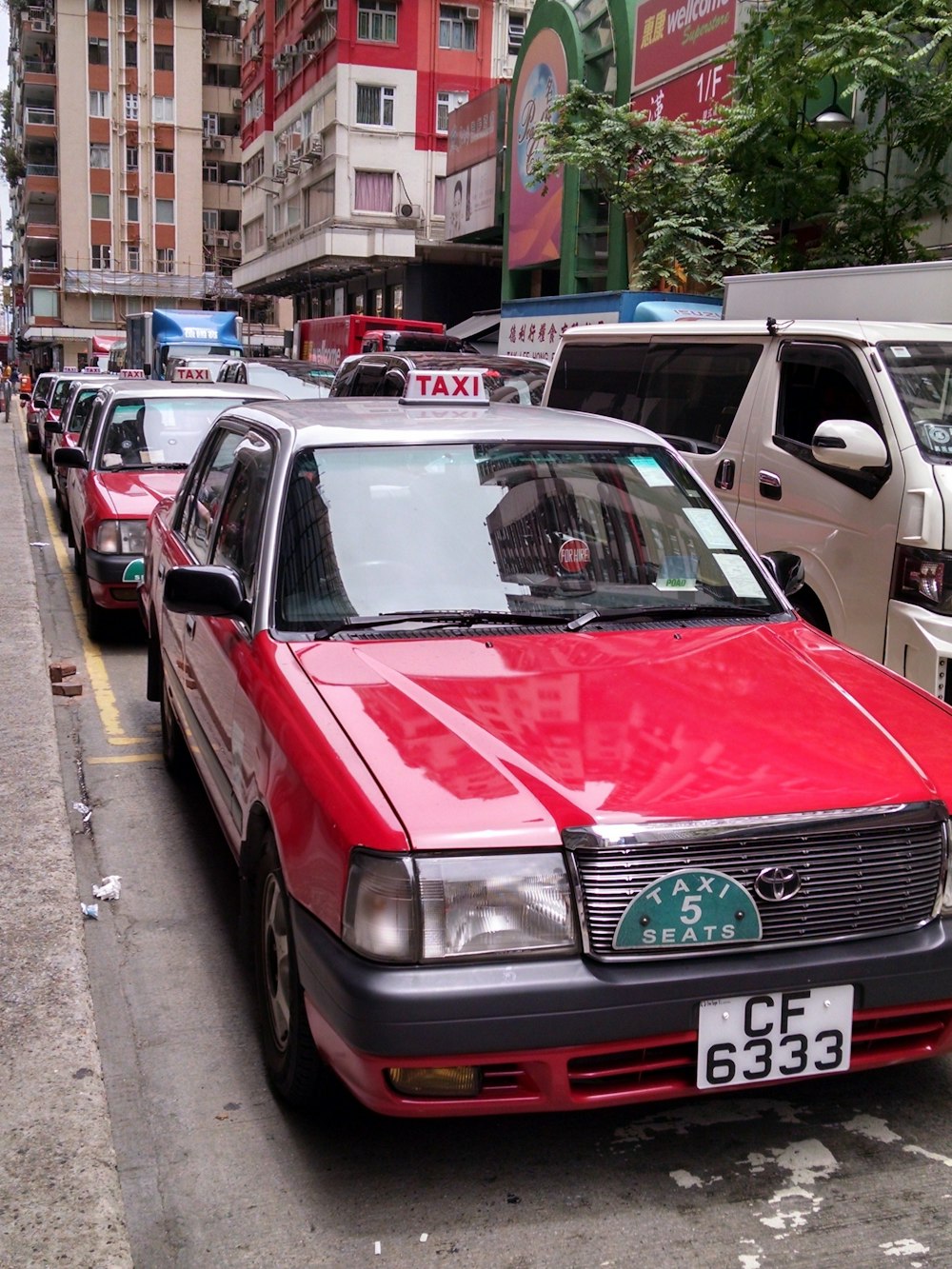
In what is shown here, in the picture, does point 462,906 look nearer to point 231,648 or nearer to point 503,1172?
point 503,1172

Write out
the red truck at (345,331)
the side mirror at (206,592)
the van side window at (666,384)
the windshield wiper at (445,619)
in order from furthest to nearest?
the red truck at (345,331) → the van side window at (666,384) → the side mirror at (206,592) → the windshield wiper at (445,619)

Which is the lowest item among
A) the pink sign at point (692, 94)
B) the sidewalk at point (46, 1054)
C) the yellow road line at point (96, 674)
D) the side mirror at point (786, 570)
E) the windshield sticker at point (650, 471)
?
the yellow road line at point (96, 674)

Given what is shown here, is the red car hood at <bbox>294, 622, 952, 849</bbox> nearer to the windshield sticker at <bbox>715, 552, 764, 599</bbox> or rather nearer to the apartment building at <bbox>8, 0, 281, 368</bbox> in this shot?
the windshield sticker at <bbox>715, 552, 764, 599</bbox>

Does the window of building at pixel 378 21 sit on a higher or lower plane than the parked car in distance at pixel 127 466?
higher

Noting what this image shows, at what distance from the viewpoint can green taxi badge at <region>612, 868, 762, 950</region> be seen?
2.86 meters

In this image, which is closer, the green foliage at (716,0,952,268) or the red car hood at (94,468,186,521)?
the red car hood at (94,468,186,521)

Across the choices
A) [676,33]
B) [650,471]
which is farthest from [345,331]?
[650,471]

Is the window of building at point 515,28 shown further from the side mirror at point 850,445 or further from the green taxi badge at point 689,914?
the green taxi badge at point 689,914

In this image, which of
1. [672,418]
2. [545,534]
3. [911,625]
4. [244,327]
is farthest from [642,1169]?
[244,327]

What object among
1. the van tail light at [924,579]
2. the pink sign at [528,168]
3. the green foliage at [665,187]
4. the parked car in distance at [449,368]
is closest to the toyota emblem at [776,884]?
the van tail light at [924,579]

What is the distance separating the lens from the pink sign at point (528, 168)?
2522 centimetres

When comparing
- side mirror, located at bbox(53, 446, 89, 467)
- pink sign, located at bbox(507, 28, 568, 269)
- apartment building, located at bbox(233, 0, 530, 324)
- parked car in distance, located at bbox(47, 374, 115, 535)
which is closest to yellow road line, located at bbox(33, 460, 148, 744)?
side mirror, located at bbox(53, 446, 89, 467)

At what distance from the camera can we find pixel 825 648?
4043 mm

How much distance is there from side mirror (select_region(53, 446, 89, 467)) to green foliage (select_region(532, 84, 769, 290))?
804 centimetres
